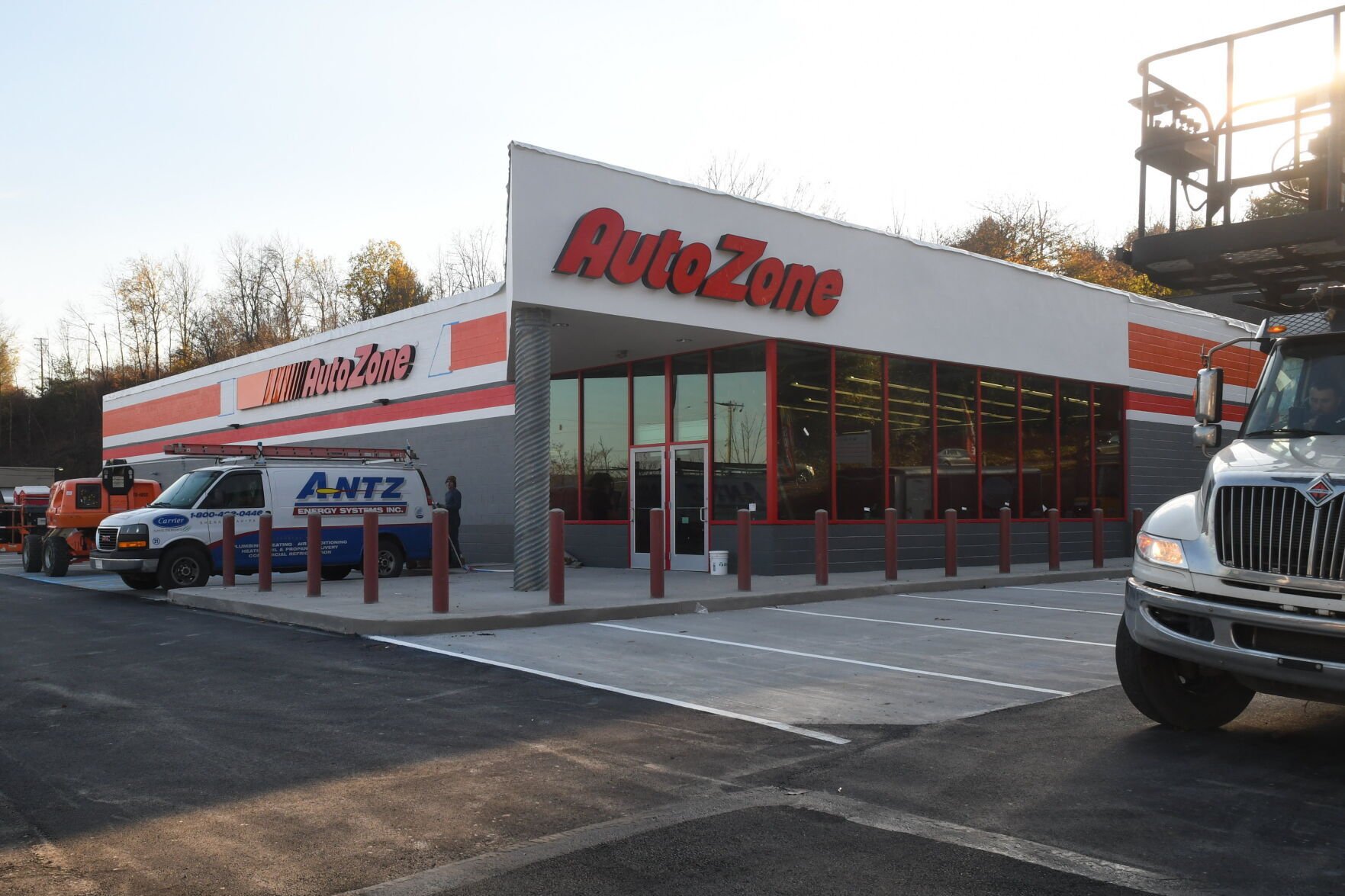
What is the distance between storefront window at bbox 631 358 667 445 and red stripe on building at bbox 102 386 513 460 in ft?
11.3

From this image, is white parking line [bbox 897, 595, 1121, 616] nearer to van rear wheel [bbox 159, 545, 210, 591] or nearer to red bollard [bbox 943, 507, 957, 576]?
red bollard [bbox 943, 507, 957, 576]

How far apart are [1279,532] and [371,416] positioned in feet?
79.6

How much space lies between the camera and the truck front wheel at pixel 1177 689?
654 centimetres

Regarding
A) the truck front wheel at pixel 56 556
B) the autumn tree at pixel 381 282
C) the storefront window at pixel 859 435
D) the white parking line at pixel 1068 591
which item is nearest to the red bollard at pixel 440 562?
the storefront window at pixel 859 435

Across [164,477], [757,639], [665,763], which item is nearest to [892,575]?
[757,639]

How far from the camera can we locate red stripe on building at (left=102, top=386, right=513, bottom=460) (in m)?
23.4

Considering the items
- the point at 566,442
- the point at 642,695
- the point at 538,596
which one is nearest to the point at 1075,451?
the point at 566,442

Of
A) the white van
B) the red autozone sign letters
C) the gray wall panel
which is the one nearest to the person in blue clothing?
the white van

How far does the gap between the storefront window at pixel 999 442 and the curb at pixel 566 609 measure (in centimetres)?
354

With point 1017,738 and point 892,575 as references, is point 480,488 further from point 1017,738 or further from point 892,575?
point 1017,738

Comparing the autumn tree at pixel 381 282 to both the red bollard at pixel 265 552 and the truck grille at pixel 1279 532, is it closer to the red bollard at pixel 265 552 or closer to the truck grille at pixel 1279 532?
the red bollard at pixel 265 552

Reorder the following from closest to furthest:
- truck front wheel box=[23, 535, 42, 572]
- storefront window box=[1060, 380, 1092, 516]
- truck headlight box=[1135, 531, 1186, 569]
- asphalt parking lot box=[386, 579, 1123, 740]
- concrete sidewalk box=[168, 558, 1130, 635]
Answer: truck headlight box=[1135, 531, 1186, 569] → asphalt parking lot box=[386, 579, 1123, 740] → concrete sidewalk box=[168, 558, 1130, 635] → storefront window box=[1060, 380, 1092, 516] → truck front wheel box=[23, 535, 42, 572]

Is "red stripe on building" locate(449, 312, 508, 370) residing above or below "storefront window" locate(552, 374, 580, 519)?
above

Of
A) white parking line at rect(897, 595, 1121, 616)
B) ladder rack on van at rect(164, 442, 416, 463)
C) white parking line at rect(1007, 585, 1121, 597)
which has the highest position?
ladder rack on van at rect(164, 442, 416, 463)
